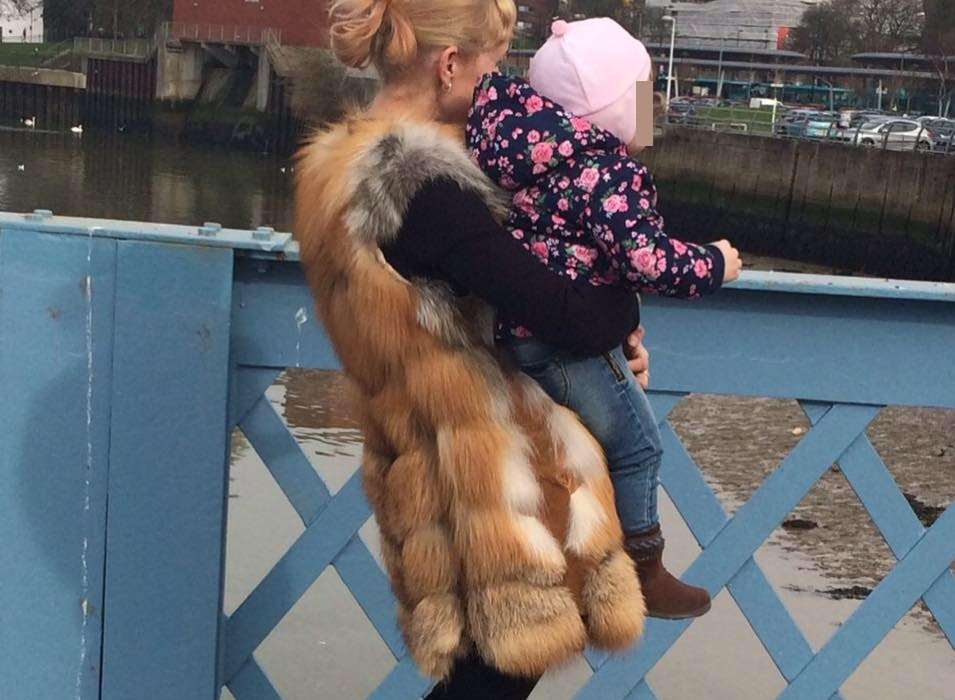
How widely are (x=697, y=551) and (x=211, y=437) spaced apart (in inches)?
83.4

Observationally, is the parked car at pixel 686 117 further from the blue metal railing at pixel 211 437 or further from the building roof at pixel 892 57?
the blue metal railing at pixel 211 437

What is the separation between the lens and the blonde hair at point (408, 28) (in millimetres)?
2033

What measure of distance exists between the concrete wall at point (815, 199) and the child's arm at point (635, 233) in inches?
1065

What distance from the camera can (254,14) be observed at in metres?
65.1


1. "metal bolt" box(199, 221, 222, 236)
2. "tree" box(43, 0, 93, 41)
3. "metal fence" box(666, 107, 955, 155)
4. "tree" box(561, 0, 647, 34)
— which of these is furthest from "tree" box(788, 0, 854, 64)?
"metal bolt" box(199, 221, 222, 236)

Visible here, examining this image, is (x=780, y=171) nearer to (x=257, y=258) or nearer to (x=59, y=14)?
(x=257, y=258)

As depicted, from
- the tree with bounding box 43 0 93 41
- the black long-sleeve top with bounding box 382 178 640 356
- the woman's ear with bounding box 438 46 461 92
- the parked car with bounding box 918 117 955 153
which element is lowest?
the tree with bounding box 43 0 93 41

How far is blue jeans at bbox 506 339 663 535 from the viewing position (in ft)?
Result: 6.89

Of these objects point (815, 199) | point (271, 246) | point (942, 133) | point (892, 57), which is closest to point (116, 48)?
point (892, 57)

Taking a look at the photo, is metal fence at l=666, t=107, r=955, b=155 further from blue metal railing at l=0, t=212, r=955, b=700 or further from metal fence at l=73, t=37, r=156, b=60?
metal fence at l=73, t=37, r=156, b=60

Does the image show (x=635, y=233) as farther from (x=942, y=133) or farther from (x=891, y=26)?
(x=891, y=26)

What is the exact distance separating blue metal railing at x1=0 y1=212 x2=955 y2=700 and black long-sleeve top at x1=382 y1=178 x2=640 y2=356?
544mm

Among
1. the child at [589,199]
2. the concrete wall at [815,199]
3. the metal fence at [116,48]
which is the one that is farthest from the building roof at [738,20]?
the child at [589,199]

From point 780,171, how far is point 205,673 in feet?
108
